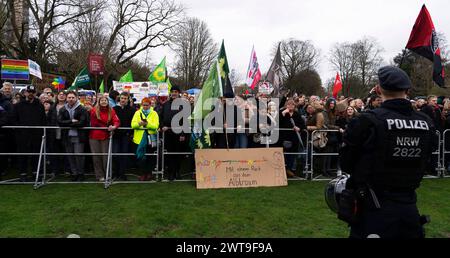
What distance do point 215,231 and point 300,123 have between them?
200 inches

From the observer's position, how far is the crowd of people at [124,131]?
8.73 meters

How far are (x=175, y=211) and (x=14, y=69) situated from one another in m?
12.0

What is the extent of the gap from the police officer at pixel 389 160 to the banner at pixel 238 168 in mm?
5491

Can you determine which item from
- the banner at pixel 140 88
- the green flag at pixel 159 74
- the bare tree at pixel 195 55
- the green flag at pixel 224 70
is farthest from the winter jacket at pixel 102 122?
the bare tree at pixel 195 55

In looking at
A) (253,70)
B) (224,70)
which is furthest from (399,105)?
(253,70)

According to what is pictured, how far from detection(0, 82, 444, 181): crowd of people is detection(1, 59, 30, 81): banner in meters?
5.41

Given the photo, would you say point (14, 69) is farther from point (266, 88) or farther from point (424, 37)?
point (424, 37)

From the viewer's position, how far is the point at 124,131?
9.12 metres

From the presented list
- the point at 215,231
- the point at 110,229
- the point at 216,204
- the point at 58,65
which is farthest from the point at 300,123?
the point at 58,65

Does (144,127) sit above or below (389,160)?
above

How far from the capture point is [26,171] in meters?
9.06

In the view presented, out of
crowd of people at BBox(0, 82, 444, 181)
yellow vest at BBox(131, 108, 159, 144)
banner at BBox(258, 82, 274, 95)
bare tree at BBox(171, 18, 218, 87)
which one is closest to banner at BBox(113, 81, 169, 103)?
banner at BBox(258, 82, 274, 95)
